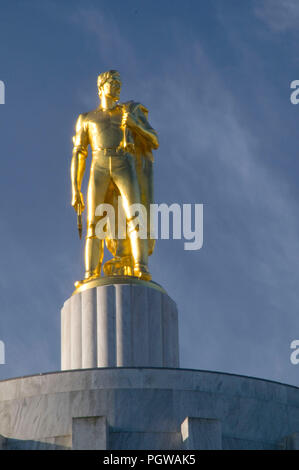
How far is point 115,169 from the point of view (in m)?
36.7

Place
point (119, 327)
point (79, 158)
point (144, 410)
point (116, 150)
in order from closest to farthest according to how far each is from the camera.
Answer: point (144, 410)
point (119, 327)
point (116, 150)
point (79, 158)

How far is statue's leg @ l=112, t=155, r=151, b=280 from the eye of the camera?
36.0 m

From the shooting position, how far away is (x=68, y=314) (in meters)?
35.0

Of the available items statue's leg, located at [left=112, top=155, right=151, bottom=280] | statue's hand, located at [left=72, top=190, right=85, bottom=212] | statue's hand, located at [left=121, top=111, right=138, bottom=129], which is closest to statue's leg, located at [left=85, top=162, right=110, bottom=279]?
statue's leg, located at [left=112, top=155, right=151, bottom=280]

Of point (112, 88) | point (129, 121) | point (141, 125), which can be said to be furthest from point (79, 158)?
point (112, 88)

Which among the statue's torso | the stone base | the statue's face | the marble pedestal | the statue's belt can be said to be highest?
the statue's face

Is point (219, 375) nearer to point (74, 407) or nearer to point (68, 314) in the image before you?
point (74, 407)

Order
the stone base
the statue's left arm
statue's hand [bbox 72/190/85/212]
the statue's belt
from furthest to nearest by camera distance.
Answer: statue's hand [bbox 72/190/85/212], the statue's left arm, the statue's belt, the stone base

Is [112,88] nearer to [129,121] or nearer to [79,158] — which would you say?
[129,121]

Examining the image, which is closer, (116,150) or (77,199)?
(116,150)

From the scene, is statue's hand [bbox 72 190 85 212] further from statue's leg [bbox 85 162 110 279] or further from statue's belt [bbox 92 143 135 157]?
statue's belt [bbox 92 143 135 157]

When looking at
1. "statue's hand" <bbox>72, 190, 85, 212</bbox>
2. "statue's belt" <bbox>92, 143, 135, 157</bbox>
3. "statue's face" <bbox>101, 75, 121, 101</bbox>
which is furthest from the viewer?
"statue's face" <bbox>101, 75, 121, 101</bbox>

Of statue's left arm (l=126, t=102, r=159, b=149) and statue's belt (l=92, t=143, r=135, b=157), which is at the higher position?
statue's left arm (l=126, t=102, r=159, b=149)

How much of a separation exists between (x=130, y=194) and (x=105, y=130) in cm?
205
